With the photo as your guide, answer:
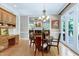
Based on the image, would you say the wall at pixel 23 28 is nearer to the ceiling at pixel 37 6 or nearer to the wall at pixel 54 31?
the wall at pixel 54 31

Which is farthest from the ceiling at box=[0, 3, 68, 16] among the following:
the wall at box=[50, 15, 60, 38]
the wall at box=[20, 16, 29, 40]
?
the wall at box=[20, 16, 29, 40]

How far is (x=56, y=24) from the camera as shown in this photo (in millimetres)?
12102

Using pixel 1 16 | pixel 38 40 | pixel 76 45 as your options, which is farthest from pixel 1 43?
pixel 76 45

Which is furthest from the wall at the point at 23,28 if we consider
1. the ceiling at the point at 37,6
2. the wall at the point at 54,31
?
the ceiling at the point at 37,6

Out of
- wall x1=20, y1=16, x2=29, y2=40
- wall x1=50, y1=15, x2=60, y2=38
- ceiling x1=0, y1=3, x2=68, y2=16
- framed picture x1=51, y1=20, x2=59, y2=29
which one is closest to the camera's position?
ceiling x1=0, y1=3, x2=68, y2=16

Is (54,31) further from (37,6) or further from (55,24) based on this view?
(37,6)

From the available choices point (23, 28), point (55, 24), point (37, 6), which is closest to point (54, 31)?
point (55, 24)

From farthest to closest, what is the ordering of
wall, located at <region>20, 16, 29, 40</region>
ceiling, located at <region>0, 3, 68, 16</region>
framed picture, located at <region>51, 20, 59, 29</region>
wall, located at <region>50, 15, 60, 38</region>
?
wall, located at <region>20, 16, 29, 40</region> < framed picture, located at <region>51, 20, 59, 29</region> < wall, located at <region>50, 15, 60, 38</region> < ceiling, located at <region>0, 3, 68, 16</region>

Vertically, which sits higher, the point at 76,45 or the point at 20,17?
the point at 20,17

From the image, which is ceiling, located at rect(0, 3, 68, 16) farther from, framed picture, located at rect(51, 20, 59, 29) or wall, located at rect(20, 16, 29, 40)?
wall, located at rect(20, 16, 29, 40)

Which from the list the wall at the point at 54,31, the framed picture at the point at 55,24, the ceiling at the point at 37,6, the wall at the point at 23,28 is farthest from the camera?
the wall at the point at 23,28

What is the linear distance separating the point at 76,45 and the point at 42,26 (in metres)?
6.66

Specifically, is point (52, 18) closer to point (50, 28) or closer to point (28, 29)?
point (50, 28)

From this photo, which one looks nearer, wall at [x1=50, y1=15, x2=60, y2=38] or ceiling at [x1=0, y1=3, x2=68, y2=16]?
ceiling at [x1=0, y1=3, x2=68, y2=16]
